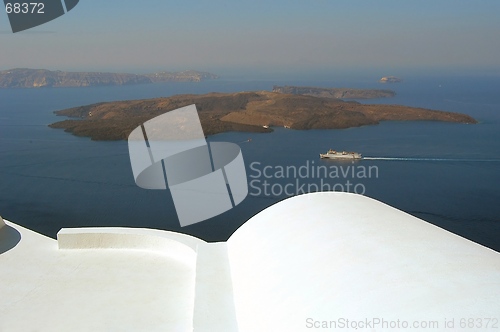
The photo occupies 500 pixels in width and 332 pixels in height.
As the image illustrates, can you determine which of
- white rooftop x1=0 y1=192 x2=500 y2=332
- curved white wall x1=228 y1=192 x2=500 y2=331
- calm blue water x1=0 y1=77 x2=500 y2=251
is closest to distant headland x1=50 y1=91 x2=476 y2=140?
calm blue water x1=0 y1=77 x2=500 y2=251

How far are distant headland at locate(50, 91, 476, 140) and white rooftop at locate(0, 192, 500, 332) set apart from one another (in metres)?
28.4

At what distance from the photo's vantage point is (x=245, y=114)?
40.3 m

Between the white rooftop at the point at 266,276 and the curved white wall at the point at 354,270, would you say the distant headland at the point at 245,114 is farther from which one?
the curved white wall at the point at 354,270

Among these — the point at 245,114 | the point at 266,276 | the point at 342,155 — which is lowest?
the point at 245,114

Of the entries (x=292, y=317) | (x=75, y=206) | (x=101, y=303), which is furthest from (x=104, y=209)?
(x=292, y=317)

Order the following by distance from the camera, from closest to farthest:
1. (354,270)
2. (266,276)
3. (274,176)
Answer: (354,270) < (266,276) < (274,176)

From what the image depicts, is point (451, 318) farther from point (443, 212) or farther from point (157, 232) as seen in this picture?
point (443, 212)

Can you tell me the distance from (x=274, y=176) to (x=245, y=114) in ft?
58.9

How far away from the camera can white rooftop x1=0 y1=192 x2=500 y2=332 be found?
3645 millimetres

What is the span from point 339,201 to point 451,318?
8.63 ft

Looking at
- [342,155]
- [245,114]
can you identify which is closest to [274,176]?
[342,155]

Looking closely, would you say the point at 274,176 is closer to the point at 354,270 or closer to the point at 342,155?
the point at 342,155

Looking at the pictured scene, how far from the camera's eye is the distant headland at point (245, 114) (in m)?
36.4

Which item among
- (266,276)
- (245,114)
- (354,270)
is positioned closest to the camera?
(354,270)
